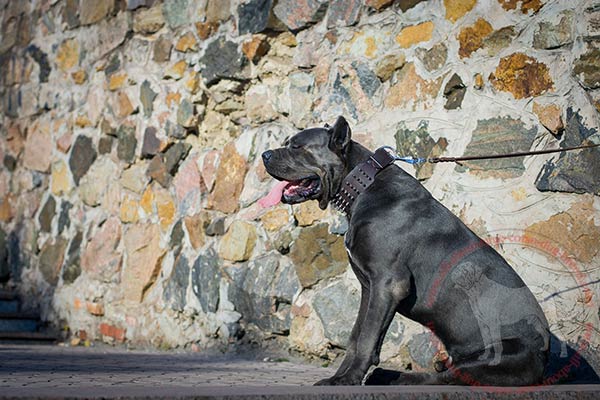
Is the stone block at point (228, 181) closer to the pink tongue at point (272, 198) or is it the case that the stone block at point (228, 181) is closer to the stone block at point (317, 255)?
the pink tongue at point (272, 198)

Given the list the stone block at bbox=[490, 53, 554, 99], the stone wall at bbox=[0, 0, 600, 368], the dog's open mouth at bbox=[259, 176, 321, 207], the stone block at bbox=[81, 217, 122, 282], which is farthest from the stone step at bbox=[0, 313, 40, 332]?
the stone block at bbox=[490, 53, 554, 99]

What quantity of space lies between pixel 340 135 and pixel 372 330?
946mm

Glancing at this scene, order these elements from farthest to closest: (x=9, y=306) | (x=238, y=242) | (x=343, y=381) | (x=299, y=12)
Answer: (x=9, y=306), (x=238, y=242), (x=299, y=12), (x=343, y=381)

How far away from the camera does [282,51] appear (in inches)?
223

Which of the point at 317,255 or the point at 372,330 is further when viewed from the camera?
the point at 317,255

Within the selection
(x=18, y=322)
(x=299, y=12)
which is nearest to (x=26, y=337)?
(x=18, y=322)

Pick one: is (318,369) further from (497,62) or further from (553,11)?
(553,11)

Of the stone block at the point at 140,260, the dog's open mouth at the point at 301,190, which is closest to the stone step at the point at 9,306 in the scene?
the stone block at the point at 140,260

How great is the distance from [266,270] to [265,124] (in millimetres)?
981

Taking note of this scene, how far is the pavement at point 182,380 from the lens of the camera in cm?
300

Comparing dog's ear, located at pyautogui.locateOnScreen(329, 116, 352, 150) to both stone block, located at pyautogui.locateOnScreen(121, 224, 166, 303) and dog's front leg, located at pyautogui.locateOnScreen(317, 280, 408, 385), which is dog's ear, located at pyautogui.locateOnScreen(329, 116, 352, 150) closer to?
dog's front leg, located at pyautogui.locateOnScreen(317, 280, 408, 385)

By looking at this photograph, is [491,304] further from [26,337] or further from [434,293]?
[26,337]

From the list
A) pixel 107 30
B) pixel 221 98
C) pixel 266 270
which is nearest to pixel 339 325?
pixel 266 270

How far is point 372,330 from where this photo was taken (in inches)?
137
